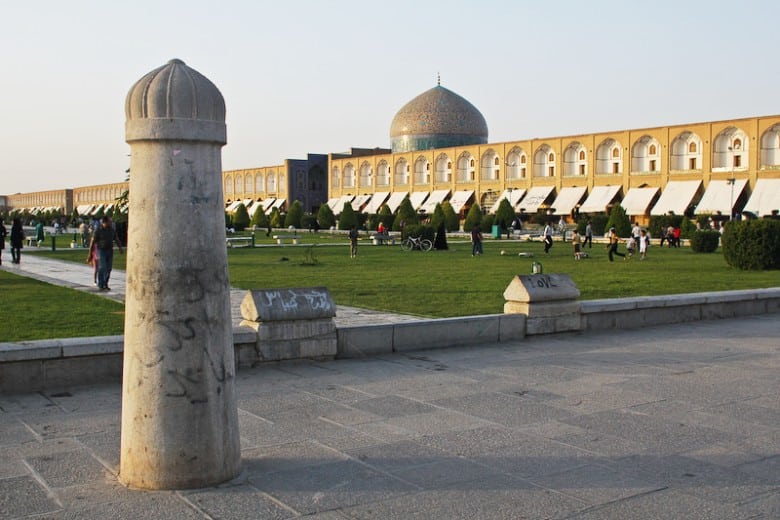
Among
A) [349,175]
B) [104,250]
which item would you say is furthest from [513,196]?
[104,250]

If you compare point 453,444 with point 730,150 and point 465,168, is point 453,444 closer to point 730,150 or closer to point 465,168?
point 730,150

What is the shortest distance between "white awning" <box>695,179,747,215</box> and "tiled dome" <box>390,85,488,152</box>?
2477 centimetres

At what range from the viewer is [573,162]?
5294 centimetres

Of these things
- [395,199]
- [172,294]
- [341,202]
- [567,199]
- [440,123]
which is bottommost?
[172,294]

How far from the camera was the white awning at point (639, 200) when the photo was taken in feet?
154

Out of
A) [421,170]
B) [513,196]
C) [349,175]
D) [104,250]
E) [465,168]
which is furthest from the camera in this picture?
[349,175]

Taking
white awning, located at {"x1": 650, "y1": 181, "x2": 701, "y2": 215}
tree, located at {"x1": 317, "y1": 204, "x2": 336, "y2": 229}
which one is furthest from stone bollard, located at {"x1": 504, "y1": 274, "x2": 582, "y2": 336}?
tree, located at {"x1": 317, "y1": 204, "x2": 336, "y2": 229}

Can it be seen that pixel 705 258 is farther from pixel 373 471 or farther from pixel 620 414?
pixel 373 471

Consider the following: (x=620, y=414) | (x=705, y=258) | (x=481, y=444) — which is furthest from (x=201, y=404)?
(x=705, y=258)

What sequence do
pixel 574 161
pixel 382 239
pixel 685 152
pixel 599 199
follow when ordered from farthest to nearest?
pixel 574 161, pixel 599 199, pixel 685 152, pixel 382 239

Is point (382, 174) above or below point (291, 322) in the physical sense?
above

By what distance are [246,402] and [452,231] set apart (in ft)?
137

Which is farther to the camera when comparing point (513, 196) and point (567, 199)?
point (513, 196)

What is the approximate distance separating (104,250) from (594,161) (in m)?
42.4
